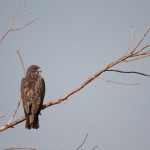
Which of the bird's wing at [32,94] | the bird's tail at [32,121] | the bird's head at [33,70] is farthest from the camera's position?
the bird's head at [33,70]

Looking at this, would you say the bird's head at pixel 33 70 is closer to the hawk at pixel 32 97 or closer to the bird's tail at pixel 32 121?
the hawk at pixel 32 97

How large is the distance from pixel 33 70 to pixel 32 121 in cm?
235

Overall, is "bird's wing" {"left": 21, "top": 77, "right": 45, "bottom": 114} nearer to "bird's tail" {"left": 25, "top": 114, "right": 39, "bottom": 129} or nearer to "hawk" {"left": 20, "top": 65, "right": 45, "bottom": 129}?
"hawk" {"left": 20, "top": 65, "right": 45, "bottom": 129}

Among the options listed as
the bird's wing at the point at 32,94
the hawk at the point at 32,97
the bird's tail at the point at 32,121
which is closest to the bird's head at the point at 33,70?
the hawk at the point at 32,97

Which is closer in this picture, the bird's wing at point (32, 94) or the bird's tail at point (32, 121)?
the bird's tail at point (32, 121)

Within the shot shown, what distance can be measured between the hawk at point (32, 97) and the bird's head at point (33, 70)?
0.40 meters

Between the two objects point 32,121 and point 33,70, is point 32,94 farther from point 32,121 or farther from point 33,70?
point 33,70

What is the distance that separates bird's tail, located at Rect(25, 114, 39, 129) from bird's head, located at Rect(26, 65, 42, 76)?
1.94 m

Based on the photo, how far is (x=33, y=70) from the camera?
26.8ft

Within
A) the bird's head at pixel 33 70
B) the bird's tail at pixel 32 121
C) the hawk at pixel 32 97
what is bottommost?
the bird's tail at pixel 32 121

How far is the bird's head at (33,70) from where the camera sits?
26.4 ft

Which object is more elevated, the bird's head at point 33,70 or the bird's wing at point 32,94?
the bird's head at point 33,70

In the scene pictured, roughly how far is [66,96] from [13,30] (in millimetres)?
1277

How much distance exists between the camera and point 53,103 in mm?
4715
